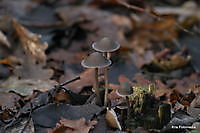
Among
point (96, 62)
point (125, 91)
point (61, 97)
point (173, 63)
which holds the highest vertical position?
point (96, 62)

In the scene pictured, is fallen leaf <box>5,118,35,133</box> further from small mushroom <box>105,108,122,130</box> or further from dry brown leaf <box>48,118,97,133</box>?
small mushroom <box>105,108,122,130</box>

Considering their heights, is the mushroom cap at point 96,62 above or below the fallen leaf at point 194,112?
above

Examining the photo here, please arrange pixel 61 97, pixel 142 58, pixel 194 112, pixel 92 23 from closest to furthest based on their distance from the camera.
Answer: pixel 194 112, pixel 61 97, pixel 142 58, pixel 92 23

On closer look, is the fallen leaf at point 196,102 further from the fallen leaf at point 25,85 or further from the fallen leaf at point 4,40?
the fallen leaf at point 4,40

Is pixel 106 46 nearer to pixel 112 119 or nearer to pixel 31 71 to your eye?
pixel 112 119

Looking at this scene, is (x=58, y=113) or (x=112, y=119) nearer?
(x=112, y=119)

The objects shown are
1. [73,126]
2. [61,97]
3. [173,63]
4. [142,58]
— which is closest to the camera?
[73,126]

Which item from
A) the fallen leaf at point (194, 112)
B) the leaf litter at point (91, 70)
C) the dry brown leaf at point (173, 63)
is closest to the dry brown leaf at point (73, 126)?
the leaf litter at point (91, 70)

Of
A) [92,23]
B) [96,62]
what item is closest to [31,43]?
[92,23]

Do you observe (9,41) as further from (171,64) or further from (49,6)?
(171,64)
